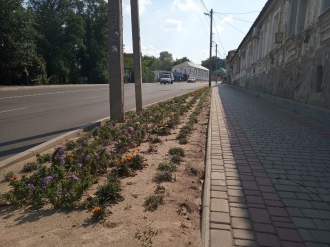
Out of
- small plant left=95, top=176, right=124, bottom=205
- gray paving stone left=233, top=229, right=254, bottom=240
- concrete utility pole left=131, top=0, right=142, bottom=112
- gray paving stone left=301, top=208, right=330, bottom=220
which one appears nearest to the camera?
gray paving stone left=233, top=229, right=254, bottom=240

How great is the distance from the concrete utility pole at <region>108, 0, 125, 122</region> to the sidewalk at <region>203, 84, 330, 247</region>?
9.08 ft

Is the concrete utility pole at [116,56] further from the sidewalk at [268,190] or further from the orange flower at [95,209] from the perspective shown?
the orange flower at [95,209]

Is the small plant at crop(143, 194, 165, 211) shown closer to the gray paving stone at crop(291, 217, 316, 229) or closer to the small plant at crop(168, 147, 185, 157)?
the gray paving stone at crop(291, 217, 316, 229)

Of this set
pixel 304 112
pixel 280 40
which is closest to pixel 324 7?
pixel 304 112

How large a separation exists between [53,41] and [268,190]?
129ft

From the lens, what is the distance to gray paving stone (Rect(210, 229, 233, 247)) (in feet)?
6.75

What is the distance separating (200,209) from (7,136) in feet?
16.2

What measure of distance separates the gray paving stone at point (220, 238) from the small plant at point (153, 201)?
2.09 feet

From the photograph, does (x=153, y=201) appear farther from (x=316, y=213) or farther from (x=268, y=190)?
(x=316, y=213)

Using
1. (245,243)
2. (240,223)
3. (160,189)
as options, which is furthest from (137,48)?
(245,243)

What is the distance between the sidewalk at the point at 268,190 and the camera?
218cm

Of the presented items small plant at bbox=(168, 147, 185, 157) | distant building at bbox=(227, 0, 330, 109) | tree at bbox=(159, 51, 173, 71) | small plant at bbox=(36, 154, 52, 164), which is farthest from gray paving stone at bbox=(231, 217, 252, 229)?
tree at bbox=(159, 51, 173, 71)

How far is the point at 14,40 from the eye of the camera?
23984mm

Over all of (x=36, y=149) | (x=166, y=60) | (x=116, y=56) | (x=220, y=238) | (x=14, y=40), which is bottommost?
(x=220, y=238)
